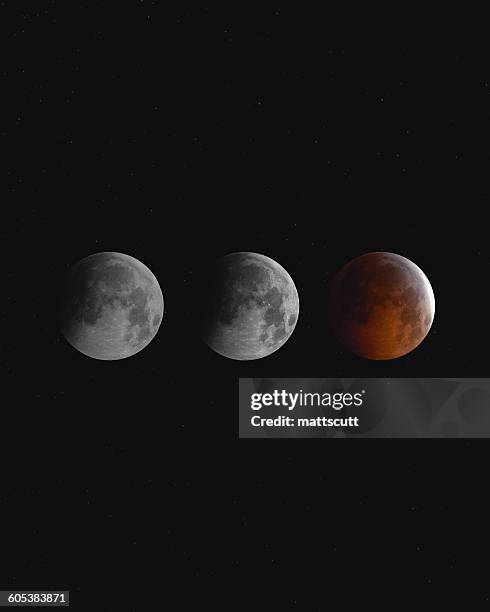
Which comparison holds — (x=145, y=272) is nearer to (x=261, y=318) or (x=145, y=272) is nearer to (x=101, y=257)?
(x=101, y=257)

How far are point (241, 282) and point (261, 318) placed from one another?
1.94ft

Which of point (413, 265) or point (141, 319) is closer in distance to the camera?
point (141, 319)

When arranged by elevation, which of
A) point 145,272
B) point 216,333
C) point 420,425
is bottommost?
point 420,425

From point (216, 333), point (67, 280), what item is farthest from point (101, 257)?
point (216, 333)

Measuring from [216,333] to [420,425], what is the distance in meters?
3.22

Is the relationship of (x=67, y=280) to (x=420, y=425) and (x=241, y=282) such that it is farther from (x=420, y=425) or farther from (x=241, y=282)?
(x=420, y=425)

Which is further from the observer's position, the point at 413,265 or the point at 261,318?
the point at 413,265

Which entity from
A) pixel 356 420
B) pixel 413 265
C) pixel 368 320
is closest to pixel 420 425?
pixel 356 420

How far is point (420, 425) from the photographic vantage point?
1188 centimetres

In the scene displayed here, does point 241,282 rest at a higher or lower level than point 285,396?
higher

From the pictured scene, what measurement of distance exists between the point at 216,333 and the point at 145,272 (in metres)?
1.36

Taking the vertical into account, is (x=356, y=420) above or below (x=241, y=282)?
below

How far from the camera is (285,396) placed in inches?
471

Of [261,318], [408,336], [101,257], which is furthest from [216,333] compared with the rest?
[408,336]
